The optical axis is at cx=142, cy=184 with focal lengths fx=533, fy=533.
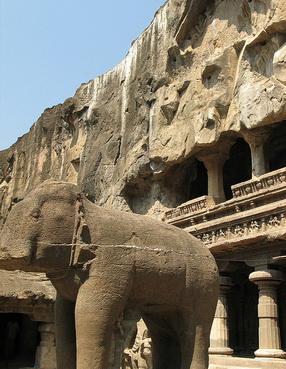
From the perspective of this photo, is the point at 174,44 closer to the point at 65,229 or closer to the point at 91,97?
the point at 91,97

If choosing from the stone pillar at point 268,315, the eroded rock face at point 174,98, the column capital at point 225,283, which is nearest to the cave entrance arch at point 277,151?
the eroded rock face at point 174,98

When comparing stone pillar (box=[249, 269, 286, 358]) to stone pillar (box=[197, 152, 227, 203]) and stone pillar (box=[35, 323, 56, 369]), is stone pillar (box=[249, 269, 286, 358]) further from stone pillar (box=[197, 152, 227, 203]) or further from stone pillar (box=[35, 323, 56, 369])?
stone pillar (box=[35, 323, 56, 369])

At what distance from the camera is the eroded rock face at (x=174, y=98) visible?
44.9ft

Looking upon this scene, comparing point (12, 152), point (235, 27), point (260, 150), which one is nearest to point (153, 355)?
point (260, 150)

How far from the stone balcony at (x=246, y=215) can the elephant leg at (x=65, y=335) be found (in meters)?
7.45

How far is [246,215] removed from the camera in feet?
42.2

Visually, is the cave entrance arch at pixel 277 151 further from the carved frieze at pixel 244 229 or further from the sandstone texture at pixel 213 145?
the carved frieze at pixel 244 229

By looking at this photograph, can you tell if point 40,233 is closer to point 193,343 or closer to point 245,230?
point 193,343

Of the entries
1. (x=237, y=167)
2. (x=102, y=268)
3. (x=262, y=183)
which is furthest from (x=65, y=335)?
(x=237, y=167)

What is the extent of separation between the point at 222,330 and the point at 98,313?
29.7 feet

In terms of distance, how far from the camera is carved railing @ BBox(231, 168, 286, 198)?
12.8 metres

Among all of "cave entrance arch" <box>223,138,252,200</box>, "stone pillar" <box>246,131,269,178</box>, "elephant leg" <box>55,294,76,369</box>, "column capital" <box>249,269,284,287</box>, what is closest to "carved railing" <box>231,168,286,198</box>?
"stone pillar" <box>246,131,269,178</box>

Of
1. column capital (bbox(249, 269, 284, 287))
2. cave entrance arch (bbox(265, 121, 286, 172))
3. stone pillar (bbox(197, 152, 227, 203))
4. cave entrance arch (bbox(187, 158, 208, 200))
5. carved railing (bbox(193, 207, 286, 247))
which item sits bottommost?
column capital (bbox(249, 269, 284, 287))

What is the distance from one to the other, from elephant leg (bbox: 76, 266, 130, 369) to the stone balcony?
7.53 m
